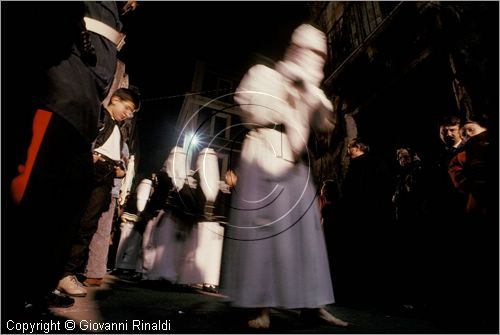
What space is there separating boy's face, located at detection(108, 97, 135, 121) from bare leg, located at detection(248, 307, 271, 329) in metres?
2.75

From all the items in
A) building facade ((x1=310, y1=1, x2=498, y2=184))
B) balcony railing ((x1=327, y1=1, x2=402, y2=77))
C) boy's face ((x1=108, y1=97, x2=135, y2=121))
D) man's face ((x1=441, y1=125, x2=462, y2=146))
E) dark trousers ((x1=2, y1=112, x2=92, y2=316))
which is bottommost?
dark trousers ((x1=2, y1=112, x2=92, y2=316))

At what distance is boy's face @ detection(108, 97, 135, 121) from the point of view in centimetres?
333

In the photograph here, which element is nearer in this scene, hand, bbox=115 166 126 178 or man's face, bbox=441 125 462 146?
hand, bbox=115 166 126 178

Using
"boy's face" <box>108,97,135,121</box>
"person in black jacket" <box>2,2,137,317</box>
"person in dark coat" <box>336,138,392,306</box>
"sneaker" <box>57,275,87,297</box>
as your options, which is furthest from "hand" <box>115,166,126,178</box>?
"person in dark coat" <box>336,138,392,306</box>

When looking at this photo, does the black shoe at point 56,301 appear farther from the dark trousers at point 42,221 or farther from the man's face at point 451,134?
the man's face at point 451,134

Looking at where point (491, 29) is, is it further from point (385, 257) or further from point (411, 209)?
point (385, 257)

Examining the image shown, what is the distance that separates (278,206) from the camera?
7.55 feet

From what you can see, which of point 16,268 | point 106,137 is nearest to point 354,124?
point 106,137

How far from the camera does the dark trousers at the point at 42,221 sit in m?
1.29

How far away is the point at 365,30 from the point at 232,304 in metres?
8.59

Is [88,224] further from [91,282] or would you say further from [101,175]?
[91,282]

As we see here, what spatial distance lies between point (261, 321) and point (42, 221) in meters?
1.55

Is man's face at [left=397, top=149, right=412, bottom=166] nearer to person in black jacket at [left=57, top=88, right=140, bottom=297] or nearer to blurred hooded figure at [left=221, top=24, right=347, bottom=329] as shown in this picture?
blurred hooded figure at [left=221, top=24, right=347, bottom=329]

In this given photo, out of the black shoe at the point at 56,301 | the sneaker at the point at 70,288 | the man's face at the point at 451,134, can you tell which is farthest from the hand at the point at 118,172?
the man's face at the point at 451,134
